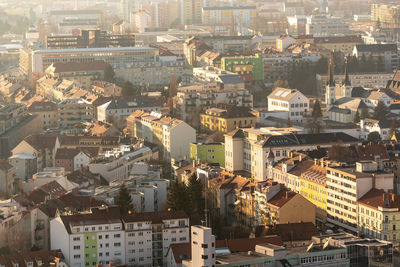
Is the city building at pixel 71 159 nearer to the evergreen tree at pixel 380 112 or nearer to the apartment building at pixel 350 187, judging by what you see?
the apartment building at pixel 350 187

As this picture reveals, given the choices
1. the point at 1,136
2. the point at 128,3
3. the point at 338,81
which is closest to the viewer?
the point at 1,136

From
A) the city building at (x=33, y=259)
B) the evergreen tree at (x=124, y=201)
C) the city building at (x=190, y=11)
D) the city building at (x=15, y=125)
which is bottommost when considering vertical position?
the city building at (x=190, y=11)

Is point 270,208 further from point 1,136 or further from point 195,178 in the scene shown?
point 1,136

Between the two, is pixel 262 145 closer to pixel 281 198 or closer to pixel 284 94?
pixel 281 198

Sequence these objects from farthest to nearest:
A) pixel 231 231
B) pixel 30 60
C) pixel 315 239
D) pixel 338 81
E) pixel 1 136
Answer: pixel 30 60
pixel 338 81
pixel 1 136
pixel 231 231
pixel 315 239

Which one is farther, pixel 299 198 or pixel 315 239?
pixel 299 198

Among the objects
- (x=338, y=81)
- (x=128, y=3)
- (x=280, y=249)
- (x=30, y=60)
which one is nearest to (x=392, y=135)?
(x=338, y=81)

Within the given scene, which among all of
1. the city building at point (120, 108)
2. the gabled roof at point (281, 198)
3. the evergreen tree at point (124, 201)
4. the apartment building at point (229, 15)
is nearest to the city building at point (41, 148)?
the city building at point (120, 108)
